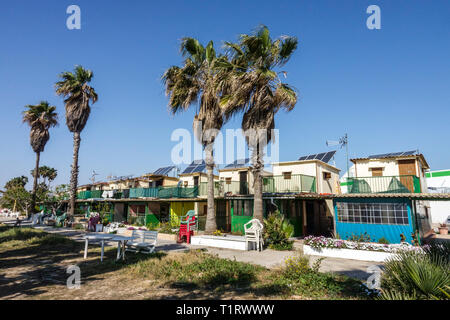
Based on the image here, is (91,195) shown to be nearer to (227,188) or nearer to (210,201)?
(227,188)

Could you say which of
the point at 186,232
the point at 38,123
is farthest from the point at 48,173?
the point at 186,232

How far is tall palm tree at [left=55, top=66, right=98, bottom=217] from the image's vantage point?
26.0m

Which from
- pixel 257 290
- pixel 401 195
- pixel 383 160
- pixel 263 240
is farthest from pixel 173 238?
pixel 383 160

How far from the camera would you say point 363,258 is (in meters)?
10.9

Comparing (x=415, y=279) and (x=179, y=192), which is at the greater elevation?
(x=179, y=192)

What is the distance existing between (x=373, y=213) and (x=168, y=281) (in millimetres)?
12881

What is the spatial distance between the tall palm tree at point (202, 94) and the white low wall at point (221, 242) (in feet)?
5.51

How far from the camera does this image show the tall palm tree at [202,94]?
57.0ft

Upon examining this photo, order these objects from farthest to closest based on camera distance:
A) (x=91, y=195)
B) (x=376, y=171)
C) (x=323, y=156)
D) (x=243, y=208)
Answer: (x=91, y=195) < (x=323, y=156) < (x=376, y=171) < (x=243, y=208)

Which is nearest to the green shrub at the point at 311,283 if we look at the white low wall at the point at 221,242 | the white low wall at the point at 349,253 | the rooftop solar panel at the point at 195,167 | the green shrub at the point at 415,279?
the green shrub at the point at 415,279

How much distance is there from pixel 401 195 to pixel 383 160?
980 centimetres

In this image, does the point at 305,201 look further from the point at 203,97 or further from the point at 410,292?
the point at 410,292

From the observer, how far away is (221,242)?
14.5 m

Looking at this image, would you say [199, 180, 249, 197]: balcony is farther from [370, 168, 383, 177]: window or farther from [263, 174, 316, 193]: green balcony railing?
[370, 168, 383, 177]: window
